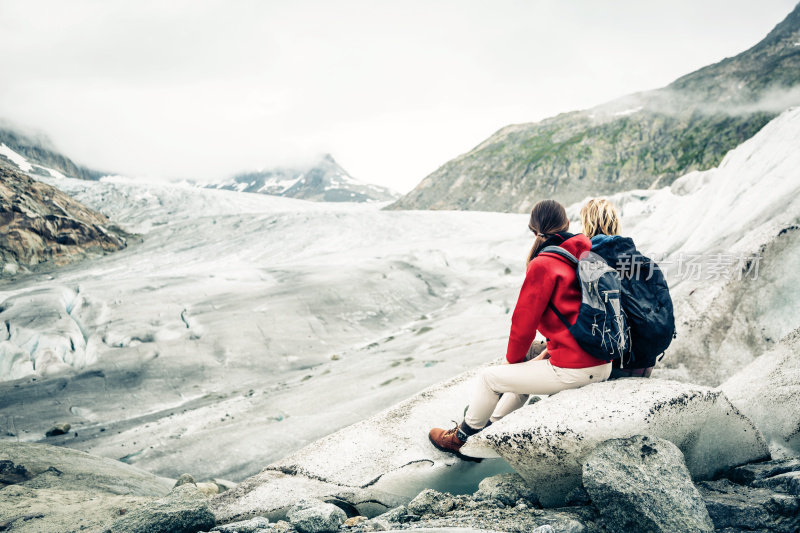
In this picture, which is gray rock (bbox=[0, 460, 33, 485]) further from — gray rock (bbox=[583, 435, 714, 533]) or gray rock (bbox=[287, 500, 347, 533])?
gray rock (bbox=[583, 435, 714, 533])

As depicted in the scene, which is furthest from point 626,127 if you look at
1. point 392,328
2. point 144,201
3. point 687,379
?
point 687,379

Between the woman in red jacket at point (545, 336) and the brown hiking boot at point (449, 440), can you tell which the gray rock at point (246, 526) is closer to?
the brown hiking boot at point (449, 440)

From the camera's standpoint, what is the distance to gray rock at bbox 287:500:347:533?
2967 millimetres

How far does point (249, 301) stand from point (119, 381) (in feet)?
12.5

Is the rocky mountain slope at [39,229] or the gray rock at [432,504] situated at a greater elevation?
the rocky mountain slope at [39,229]

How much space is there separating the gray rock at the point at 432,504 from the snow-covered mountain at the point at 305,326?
323cm

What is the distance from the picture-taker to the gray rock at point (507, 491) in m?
3.04

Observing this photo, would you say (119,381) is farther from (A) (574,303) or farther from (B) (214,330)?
(A) (574,303)

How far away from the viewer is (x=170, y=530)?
2.88 meters

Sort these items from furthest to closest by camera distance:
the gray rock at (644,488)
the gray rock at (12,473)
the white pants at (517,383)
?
the gray rock at (12,473), the white pants at (517,383), the gray rock at (644,488)

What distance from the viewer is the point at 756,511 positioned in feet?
8.16

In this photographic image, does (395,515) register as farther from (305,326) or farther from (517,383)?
(305,326)

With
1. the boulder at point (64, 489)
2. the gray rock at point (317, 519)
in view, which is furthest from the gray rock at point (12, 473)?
the gray rock at point (317, 519)

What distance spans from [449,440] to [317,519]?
1.25 metres
